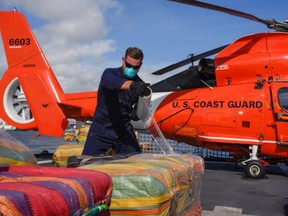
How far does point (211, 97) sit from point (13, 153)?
6017 mm

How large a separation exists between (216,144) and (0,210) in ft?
23.1

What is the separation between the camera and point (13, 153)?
1.86 metres

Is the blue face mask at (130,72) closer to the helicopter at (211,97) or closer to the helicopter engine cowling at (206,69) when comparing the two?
the helicopter at (211,97)

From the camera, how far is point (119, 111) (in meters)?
3.24

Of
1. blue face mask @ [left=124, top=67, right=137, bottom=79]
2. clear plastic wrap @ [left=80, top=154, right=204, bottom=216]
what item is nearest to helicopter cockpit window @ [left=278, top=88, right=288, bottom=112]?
blue face mask @ [left=124, top=67, right=137, bottom=79]

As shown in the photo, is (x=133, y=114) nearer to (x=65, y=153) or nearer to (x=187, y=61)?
(x=65, y=153)

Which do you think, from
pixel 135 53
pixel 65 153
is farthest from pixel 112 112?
pixel 65 153

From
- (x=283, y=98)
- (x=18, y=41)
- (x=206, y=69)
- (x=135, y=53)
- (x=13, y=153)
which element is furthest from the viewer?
(x=18, y=41)

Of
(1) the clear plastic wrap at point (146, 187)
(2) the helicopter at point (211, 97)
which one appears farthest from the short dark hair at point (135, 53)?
(2) the helicopter at point (211, 97)

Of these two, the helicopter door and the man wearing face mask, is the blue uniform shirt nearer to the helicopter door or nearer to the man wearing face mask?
the man wearing face mask

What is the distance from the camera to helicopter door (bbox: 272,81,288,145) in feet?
22.7

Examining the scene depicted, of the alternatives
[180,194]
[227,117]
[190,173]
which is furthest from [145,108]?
[227,117]

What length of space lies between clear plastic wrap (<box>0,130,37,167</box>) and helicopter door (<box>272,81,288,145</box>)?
19.3 ft

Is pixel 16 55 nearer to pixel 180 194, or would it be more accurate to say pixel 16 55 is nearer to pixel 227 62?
pixel 227 62
